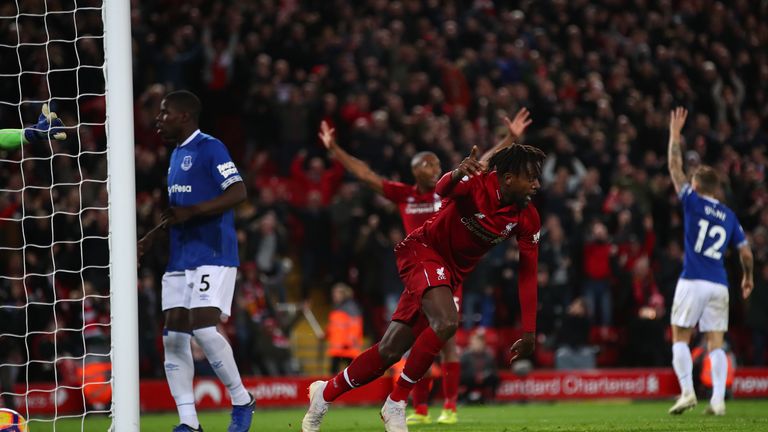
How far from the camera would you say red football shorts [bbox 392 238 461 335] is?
23.5 ft

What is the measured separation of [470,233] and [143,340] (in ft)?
28.4

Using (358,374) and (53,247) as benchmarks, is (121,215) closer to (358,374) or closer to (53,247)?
(358,374)

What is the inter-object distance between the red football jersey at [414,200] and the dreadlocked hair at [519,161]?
322 centimetres

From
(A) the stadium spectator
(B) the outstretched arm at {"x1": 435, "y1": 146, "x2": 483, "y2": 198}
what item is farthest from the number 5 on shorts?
(A) the stadium spectator

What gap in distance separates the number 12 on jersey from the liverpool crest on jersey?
6.04 meters

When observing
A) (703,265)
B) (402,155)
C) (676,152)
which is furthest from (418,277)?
(402,155)

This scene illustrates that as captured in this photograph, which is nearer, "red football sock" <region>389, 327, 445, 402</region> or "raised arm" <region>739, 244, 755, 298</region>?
"red football sock" <region>389, 327, 445, 402</region>

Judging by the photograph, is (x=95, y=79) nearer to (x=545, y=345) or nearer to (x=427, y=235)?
(x=545, y=345)

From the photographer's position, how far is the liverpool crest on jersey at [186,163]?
783 cm

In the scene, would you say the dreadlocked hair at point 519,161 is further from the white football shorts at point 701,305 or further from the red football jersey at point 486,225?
the white football shorts at point 701,305

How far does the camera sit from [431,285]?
7133mm

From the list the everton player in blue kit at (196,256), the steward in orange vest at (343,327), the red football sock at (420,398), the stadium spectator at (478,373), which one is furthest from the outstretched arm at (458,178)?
the steward in orange vest at (343,327)

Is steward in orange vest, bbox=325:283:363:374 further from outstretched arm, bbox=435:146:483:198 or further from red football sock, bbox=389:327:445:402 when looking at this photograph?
outstretched arm, bbox=435:146:483:198

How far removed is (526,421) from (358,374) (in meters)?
3.74
